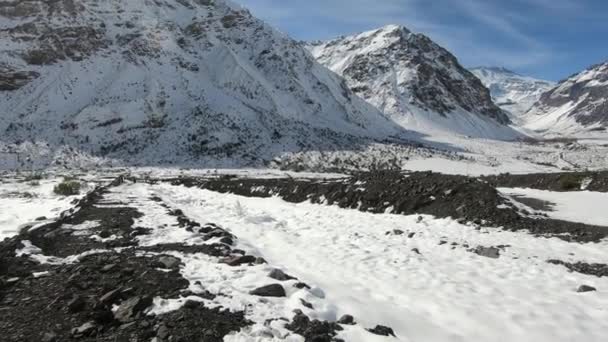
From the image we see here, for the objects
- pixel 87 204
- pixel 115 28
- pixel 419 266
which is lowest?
pixel 87 204

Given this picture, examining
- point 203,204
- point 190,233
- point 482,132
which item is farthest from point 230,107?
point 482,132

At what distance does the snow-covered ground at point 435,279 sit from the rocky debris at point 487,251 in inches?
8.4

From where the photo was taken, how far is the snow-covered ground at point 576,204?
17.8 meters

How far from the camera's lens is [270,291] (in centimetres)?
779

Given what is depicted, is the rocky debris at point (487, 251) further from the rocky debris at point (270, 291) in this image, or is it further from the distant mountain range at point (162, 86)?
the distant mountain range at point (162, 86)

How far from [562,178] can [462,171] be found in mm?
37652

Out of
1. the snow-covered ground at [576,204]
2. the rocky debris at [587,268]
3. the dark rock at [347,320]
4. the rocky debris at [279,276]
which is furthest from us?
the snow-covered ground at [576,204]

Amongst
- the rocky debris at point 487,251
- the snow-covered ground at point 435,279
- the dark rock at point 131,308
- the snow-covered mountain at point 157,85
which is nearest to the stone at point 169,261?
the snow-covered ground at point 435,279

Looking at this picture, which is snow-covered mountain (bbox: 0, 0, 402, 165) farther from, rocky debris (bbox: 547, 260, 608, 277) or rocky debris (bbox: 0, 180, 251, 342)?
rocky debris (bbox: 0, 180, 251, 342)

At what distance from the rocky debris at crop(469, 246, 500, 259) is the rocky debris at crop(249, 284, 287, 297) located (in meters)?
6.62

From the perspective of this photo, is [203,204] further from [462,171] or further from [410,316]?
[462,171]

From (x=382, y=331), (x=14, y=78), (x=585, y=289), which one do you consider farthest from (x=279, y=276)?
(x=14, y=78)

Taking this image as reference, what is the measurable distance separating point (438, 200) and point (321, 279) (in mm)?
11471

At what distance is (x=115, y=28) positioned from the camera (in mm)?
95500
